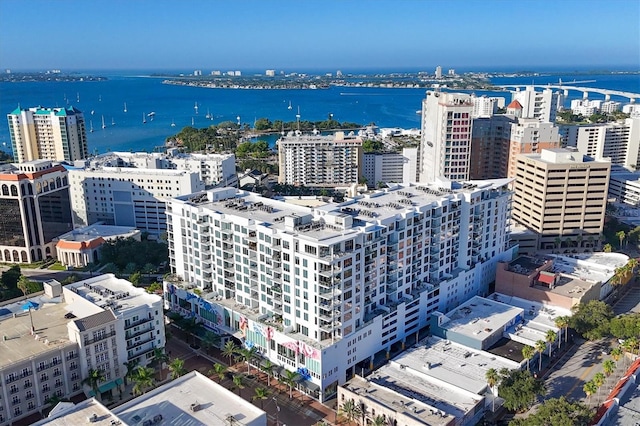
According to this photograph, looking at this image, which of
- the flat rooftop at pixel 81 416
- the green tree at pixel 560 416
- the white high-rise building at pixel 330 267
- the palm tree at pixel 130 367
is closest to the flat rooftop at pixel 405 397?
the white high-rise building at pixel 330 267

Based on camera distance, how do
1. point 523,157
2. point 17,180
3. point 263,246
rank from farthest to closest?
1. point 523,157
2. point 17,180
3. point 263,246

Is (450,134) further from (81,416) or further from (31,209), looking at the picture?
(81,416)

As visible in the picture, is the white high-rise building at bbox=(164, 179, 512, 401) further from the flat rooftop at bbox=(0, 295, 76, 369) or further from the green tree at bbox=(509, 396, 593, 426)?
the green tree at bbox=(509, 396, 593, 426)

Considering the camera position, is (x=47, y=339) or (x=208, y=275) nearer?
(x=47, y=339)

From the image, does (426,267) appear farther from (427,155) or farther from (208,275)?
(427,155)

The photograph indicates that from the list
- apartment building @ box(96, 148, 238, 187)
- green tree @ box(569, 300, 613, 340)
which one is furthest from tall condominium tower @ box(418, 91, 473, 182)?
apartment building @ box(96, 148, 238, 187)

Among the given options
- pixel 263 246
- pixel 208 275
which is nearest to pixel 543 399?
pixel 263 246

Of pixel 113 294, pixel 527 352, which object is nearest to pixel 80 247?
pixel 113 294
